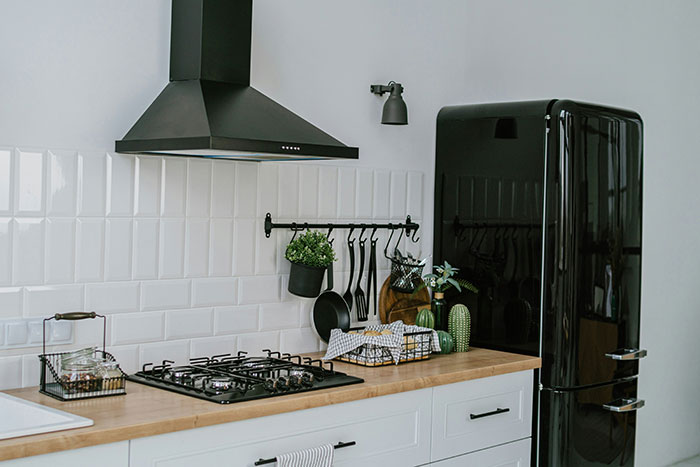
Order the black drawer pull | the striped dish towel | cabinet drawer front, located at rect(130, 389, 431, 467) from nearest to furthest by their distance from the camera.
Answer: cabinet drawer front, located at rect(130, 389, 431, 467)
the striped dish towel
the black drawer pull

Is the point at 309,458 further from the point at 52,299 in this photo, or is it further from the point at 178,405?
the point at 52,299

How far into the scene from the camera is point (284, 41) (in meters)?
3.18

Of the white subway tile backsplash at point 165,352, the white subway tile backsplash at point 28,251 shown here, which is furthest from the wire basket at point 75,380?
the white subway tile backsplash at point 165,352

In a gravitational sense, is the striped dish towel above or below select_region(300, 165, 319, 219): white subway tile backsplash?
below

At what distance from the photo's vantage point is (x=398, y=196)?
3.66 metres

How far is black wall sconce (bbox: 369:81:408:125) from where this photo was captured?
11.4ft

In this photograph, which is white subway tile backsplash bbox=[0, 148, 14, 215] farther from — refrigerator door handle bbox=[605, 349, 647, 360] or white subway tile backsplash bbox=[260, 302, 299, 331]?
refrigerator door handle bbox=[605, 349, 647, 360]

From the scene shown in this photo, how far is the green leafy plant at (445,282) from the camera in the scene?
137 inches

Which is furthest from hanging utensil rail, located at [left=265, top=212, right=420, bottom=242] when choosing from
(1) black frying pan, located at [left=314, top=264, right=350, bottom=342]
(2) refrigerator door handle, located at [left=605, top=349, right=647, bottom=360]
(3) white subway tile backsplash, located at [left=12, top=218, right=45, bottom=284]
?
(2) refrigerator door handle, located at [left=605, top=349, right=647, bottom=360]

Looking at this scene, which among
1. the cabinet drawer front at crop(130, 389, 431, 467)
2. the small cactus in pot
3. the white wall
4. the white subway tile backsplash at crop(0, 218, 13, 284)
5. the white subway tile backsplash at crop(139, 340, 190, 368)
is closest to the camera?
the cabinet drawer front at crop(130, 389, 431, 467)

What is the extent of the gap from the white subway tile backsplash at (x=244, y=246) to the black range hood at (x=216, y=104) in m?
0.29

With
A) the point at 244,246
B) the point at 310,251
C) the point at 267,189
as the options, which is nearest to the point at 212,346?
the point at 244,246

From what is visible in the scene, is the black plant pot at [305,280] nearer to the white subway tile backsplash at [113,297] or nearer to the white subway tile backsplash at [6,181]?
the white subway tile backsplash at [113,297]

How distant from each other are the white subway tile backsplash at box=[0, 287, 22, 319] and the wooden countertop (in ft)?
0.75
